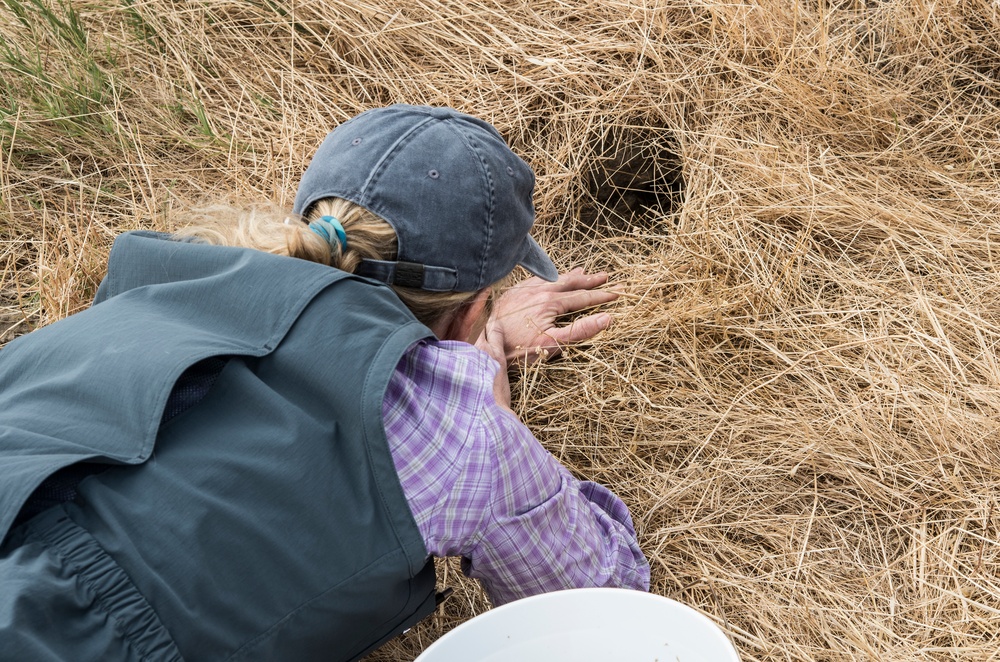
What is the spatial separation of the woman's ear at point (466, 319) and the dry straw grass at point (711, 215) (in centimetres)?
47

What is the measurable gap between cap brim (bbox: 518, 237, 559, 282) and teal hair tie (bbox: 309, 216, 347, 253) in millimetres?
359

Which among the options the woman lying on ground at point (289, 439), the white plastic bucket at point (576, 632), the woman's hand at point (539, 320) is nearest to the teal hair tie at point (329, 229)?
the woman lying on ground at point (289, 439)

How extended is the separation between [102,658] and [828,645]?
105 cm

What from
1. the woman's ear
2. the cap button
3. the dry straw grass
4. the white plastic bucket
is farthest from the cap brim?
the white plastic bucket

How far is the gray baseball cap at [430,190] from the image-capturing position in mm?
1138

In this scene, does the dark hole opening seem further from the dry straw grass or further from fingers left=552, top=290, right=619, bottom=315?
fingers left=552, top=290, right=619, bottom=315

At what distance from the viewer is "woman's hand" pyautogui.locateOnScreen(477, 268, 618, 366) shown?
5.83 feet

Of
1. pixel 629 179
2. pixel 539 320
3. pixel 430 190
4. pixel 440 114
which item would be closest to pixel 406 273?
pixel 430 190

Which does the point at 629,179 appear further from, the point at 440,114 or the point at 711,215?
the point at 440,114

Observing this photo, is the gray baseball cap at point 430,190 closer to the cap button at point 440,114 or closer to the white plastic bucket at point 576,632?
the cap button at point 440,114

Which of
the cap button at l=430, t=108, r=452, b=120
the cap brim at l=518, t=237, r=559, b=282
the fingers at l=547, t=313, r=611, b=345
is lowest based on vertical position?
the fingers at l=547, t=313, r=611, b=345

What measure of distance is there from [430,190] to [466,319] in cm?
22

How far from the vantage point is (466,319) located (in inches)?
50.1

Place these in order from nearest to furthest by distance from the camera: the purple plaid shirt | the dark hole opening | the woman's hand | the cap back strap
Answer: the purple plaid shirt
the cap back strap
the woman's hand
the dark hole opening
